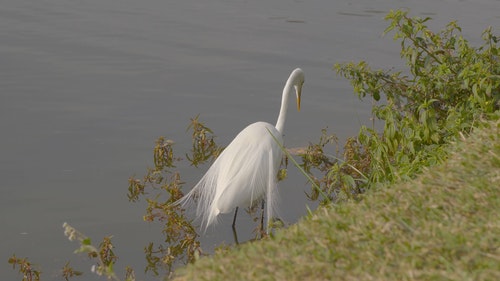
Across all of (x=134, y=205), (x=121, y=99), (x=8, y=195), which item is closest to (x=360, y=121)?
(x=121, y=99)

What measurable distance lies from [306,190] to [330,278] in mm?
4464

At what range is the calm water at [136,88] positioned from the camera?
666 centimetres

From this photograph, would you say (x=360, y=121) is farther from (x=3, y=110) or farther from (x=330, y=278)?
(x=330, y=278)

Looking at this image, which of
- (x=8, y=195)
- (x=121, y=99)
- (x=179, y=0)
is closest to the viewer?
(x=8, y=195)

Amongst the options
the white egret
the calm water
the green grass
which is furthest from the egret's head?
the green grass

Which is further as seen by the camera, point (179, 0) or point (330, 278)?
point (179, 0)

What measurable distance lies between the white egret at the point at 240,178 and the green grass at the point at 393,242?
9.92ft

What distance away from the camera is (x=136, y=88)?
9430 millimetres

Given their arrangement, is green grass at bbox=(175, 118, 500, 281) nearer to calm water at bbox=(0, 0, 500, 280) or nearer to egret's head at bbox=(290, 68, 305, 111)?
calm water at bbox=(0, 0, 500, 280)

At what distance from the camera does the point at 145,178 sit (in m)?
6.96

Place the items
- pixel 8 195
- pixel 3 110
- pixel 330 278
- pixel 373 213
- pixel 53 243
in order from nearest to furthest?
pixel 330 278 < pixel 373 213 < pixel 53 243 < pixel 8 195 < pixel 3 110

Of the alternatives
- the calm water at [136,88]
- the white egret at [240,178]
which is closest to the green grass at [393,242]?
the calm water at [136,88]

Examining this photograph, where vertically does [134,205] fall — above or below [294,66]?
below

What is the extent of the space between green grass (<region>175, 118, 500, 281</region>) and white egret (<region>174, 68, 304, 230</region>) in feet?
9.92
